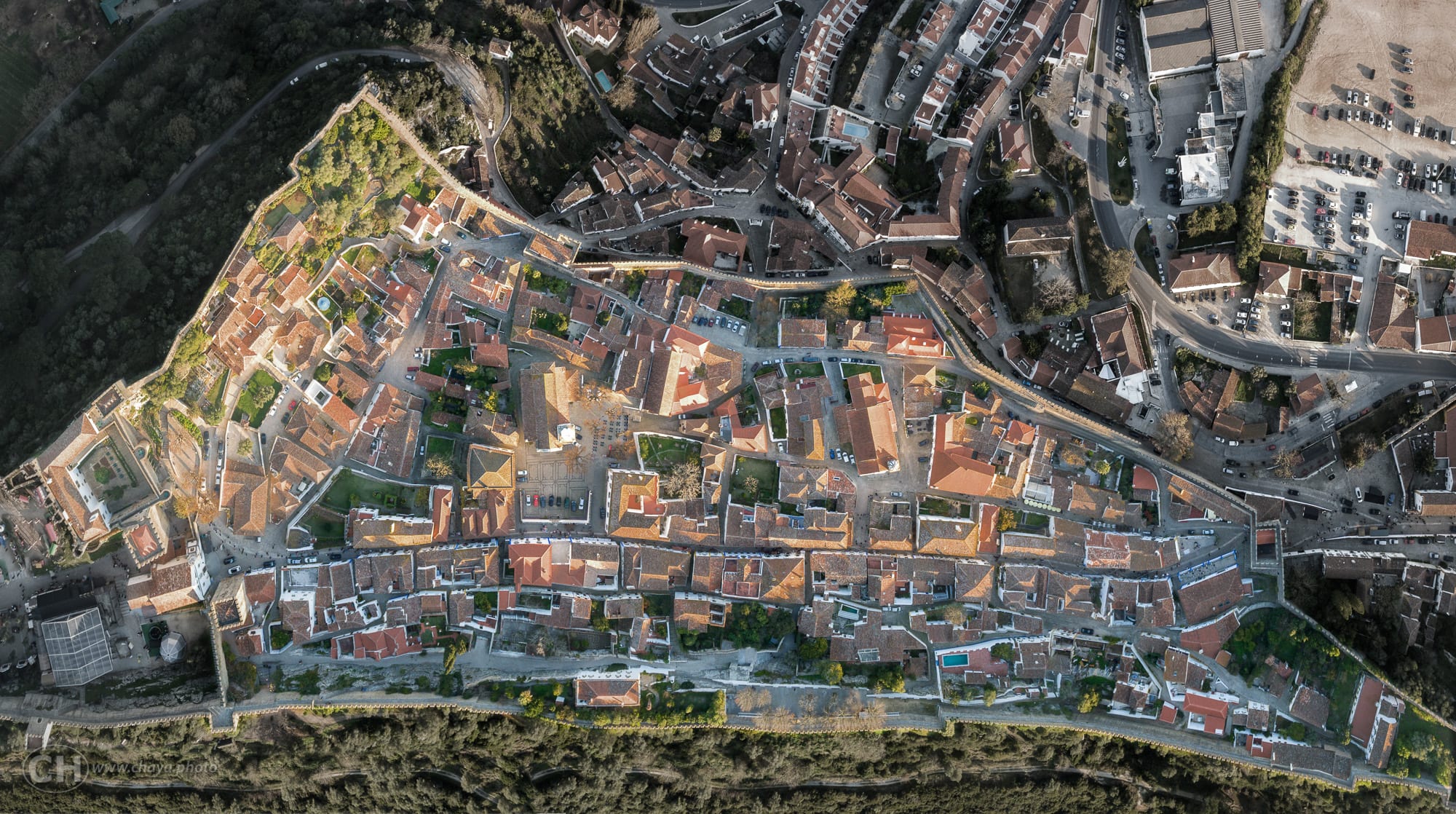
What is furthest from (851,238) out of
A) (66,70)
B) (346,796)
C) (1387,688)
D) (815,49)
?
(66,70)

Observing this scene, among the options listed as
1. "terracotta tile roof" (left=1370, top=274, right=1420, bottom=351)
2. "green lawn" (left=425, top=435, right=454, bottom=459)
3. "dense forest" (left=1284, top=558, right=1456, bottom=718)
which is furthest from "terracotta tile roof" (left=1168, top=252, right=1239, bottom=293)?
"green lawn" (left=425, top=435, right=454, bottom=459)

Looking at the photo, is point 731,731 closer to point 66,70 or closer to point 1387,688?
point 1387,688

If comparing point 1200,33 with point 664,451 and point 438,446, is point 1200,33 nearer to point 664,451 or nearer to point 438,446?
point 664,451

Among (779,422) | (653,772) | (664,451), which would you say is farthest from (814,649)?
(664,451)

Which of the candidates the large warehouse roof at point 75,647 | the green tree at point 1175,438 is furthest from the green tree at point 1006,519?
the large warehouse roof at point 75,647

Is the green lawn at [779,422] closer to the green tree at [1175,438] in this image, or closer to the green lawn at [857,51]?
the green lawn at [857,51]

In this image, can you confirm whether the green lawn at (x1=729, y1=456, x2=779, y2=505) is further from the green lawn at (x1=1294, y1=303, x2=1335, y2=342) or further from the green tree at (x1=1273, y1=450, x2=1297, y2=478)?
the green lawn at (x1=1294, y1=303, x2=1335, y2=342)

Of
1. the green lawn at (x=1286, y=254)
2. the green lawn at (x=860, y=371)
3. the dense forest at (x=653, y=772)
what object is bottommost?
the dense forest at (x=653, y=772)
